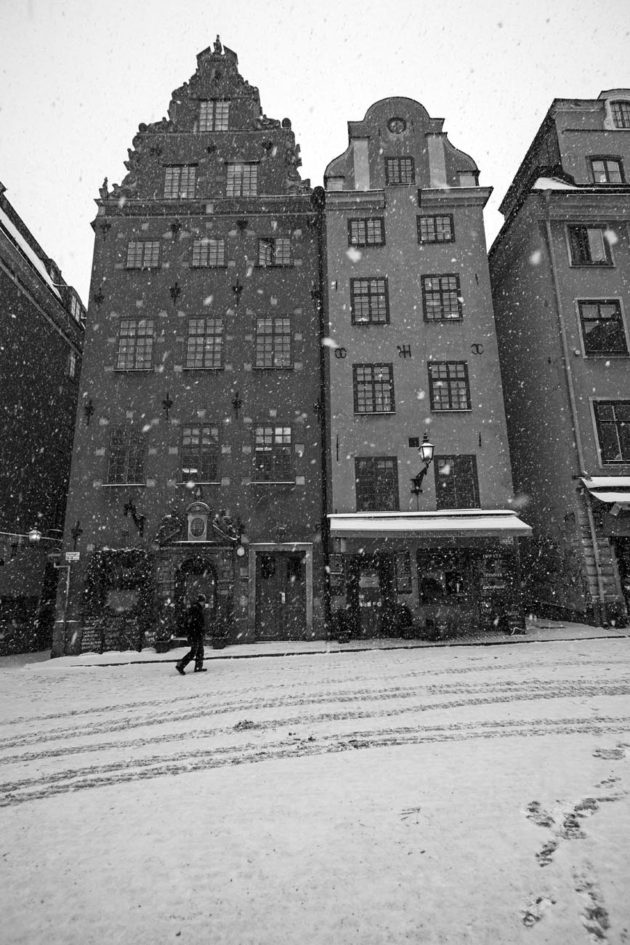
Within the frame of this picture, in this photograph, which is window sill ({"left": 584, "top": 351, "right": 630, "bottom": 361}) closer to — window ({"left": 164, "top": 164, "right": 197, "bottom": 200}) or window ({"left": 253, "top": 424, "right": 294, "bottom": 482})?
window ({"left": 253, "top": 424, "right": 294, "bottom": 482})

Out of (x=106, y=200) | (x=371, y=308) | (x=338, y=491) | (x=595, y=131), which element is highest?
(x=595, y=131)

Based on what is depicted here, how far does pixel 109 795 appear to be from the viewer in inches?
201

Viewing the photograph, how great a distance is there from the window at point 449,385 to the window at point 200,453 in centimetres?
807

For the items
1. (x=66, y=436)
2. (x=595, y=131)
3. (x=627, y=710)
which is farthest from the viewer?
(x=66, y=436)

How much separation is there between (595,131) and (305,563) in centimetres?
2081

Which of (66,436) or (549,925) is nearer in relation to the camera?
(549,925)

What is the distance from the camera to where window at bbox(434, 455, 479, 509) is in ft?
58.5

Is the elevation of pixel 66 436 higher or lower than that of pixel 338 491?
higher

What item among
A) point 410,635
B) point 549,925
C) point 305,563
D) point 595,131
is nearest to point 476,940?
point 549,925

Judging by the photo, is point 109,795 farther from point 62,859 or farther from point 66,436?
point 66,436

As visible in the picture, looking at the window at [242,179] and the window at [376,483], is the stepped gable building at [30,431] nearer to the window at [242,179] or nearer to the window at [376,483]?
the window at [242,179]

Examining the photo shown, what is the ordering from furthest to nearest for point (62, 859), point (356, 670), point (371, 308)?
A: point (371, 308)
point (356, 670)
point (62, 859)

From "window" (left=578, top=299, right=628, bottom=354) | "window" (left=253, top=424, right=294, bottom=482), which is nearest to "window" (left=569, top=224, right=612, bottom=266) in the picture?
"window" (left=578, top=299, right=628, bottom=354)

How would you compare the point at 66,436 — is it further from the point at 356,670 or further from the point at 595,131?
the point at 595,131
